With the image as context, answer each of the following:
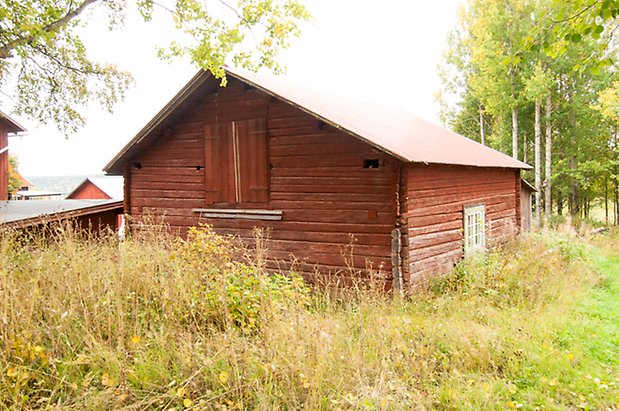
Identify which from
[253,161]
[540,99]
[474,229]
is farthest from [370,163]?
[540,99]

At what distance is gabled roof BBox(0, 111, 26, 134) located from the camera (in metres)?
A: 18.9

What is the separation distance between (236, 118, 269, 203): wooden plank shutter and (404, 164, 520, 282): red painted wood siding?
338 cm

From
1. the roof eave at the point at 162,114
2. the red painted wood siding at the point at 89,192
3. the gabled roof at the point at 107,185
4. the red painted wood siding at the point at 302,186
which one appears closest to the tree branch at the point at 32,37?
the roof eave at the point at 162,114

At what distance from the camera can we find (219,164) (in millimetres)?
10508

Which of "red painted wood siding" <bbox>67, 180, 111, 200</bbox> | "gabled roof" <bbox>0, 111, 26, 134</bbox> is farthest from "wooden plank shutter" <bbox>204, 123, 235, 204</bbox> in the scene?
"red painted wood siding" <bbox>67, 180, 111, 200</bbox>

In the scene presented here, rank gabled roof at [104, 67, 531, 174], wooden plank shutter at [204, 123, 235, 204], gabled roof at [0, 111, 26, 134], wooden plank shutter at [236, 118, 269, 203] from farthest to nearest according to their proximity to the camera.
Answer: gabled roof at [0, 111, 26, 134] → wooden plank shutter at [204, 123, 235, 204] → wooden plank shutter at [236, 118, 269, 203] → gabled roof at [104, 67, 531, 174]

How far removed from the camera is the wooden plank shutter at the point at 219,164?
1035cm

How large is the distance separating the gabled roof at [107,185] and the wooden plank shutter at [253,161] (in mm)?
25614

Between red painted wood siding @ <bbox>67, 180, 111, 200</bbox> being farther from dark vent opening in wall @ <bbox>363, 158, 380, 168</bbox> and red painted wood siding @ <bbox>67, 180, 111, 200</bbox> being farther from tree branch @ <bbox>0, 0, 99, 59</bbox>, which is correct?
dark vent opening in wall @ <bbox>363, 158, 380, 168</bbox>

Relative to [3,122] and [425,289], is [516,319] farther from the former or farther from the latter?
[3,122]

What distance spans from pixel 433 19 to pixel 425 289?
3088cm

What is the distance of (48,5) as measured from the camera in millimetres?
9648

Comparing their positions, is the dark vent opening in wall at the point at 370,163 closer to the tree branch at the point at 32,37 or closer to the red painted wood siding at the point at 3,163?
the tree branch at the point at 32,37

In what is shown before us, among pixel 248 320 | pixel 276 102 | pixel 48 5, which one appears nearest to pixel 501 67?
pixel 276 102
